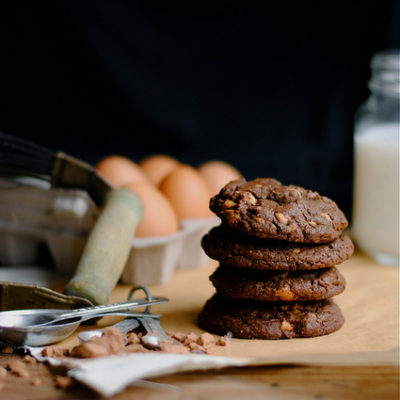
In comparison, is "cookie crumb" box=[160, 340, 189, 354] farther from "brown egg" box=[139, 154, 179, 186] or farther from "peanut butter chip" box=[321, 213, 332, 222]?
"brown egg" box=[139, 154, 179, 186]

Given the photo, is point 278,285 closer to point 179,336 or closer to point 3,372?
point 179,336

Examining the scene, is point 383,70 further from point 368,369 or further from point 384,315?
point 368,369

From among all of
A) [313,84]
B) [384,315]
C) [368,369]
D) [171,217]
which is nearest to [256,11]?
[313,84]

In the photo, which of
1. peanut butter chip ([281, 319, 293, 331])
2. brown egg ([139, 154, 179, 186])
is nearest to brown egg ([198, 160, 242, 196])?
brown egg ([139, 154, 179, 186])

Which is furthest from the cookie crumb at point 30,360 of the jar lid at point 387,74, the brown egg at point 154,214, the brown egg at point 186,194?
the jar lid at point 387,74

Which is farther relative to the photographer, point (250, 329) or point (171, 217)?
point (171, 217)

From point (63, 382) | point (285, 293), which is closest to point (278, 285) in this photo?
point (285, 293)
